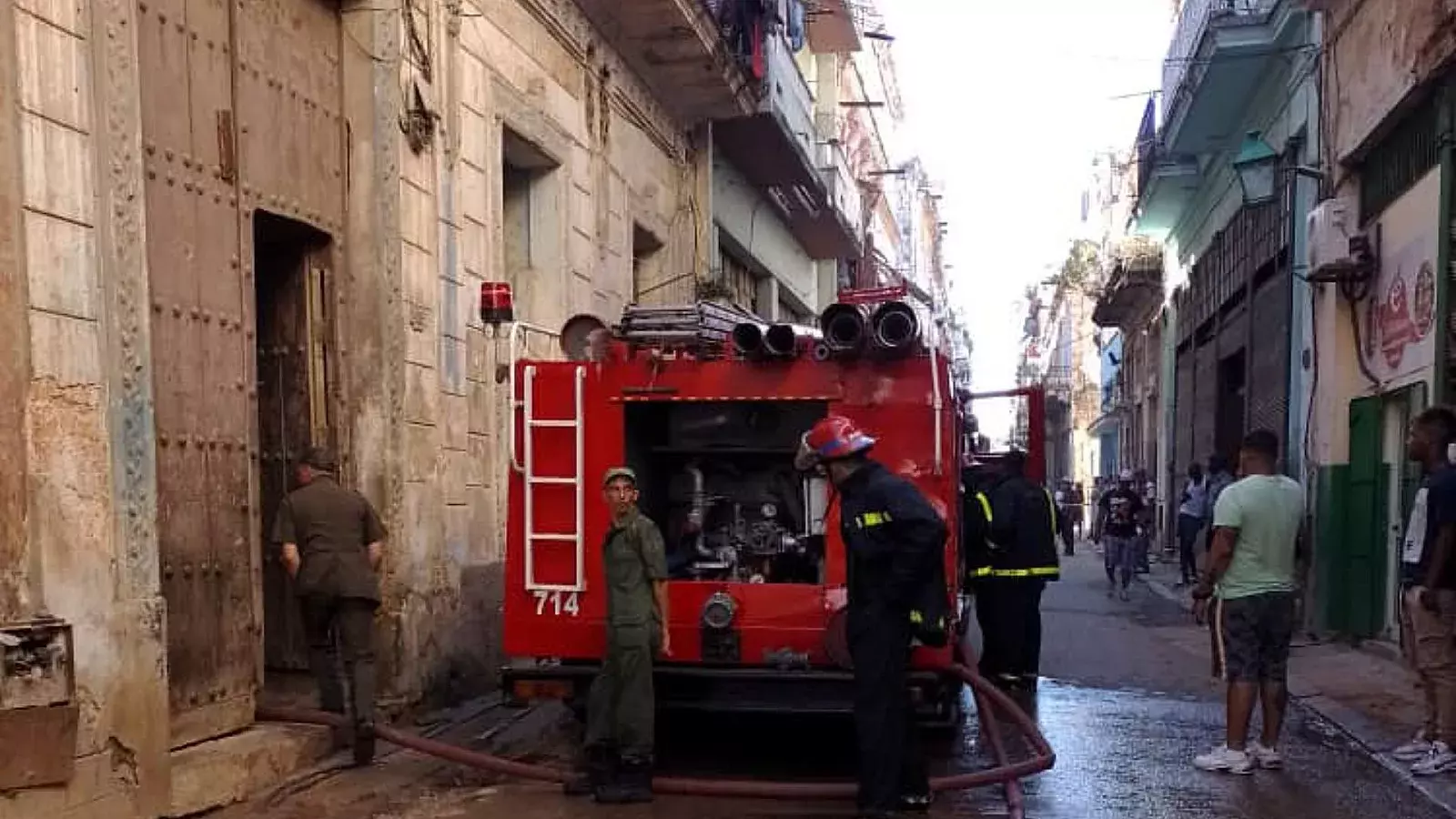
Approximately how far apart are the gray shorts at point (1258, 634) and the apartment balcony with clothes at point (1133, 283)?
18.4 meters

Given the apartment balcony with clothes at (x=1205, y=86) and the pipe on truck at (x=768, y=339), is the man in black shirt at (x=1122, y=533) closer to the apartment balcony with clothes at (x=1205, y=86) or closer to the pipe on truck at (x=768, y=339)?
the apartment balcony with clothes at (x=1205, y=86)

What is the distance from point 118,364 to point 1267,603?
5.41 metres

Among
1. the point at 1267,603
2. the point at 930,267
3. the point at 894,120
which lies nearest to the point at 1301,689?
the point at 1267,603

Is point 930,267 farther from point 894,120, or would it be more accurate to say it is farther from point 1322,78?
point 1322,78

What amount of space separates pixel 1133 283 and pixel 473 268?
725 inches

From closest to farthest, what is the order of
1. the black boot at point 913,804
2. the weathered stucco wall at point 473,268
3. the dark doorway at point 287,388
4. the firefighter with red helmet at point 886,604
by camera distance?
1. the firefighter with red helmet at point 886,604
2. the black boot at point 913,804
3. the dark doorway at point 287,388
4. the weathered stucco wall at point 473,268

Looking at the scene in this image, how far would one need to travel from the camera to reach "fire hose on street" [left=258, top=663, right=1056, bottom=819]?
17.7ft

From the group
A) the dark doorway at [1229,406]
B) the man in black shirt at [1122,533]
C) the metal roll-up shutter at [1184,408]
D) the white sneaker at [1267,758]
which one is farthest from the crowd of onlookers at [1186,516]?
the white sneaker at [1267,758]

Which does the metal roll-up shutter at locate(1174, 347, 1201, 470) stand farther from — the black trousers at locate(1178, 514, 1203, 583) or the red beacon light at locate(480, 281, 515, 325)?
the red beacon light at locate(480, 281, 515, 325)

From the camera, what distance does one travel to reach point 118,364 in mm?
5031

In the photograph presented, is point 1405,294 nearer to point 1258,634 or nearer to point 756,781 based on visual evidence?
point 1258,634

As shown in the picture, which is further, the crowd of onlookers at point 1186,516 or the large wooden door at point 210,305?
the crowd of onlookers at point 1186,516

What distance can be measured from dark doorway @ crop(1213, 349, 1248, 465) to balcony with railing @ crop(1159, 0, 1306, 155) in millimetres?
3001

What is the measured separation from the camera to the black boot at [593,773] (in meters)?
5.53
